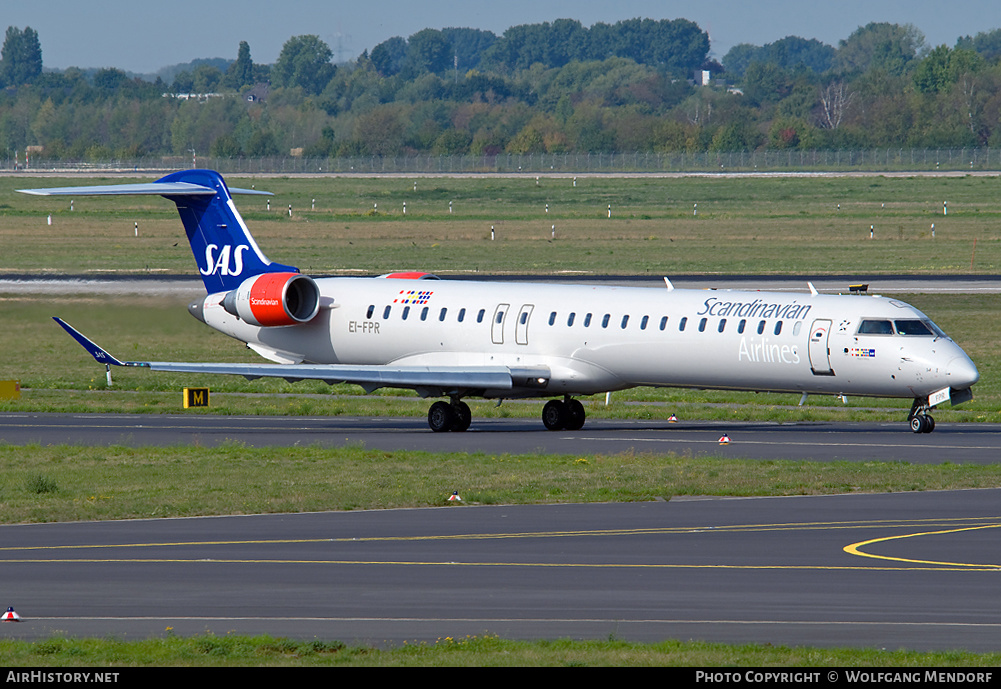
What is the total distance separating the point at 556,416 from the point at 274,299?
24.5ft

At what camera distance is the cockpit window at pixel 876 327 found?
99.5 ft

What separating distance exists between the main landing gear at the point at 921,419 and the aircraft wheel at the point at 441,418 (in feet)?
33.6

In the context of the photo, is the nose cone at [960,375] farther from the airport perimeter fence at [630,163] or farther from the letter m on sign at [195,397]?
the airport perimeter fence at [630,163]

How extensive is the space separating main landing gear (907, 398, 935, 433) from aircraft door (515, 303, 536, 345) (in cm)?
880

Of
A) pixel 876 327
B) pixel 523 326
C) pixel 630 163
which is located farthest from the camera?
pixel 630 163

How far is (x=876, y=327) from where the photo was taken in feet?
99.8

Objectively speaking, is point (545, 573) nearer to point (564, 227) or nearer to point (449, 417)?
point (449, 417)

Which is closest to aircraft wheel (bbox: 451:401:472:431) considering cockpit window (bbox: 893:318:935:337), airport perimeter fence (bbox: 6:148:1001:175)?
cockpit window (bbox: 893:318:935:337)

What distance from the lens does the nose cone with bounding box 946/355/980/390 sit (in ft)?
96.8

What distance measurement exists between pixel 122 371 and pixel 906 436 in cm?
2588

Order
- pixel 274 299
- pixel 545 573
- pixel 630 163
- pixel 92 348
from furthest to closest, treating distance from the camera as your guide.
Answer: pixel 630 163 < pixel 274 299 < pixel 92 348 < pixel 545 573

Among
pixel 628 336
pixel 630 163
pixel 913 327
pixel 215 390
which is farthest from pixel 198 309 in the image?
pixel 630 163

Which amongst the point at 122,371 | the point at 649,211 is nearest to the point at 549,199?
the point at 649,211

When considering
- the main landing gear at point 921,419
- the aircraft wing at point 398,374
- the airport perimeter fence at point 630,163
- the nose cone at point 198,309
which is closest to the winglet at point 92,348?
the aircraft wing at point 398,374
